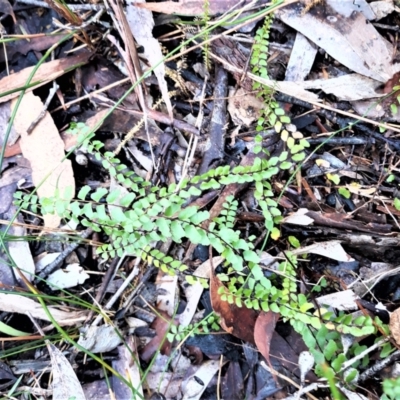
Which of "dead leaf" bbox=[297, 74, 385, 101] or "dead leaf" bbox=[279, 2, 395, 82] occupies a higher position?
"dead leaf" bbox=[279, 2, 395, 82]

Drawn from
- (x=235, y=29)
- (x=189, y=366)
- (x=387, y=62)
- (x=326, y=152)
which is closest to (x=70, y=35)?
(x=235, y=29)

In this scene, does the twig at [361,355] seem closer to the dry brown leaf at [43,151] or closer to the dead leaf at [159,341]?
the dead leaf at [159,341]

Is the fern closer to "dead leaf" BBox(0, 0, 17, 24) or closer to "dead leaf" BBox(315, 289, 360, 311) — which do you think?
"dead leaf" BBox(315, 289, 360, 311)

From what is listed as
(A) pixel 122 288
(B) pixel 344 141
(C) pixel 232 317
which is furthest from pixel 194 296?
(B) pixel 344 141

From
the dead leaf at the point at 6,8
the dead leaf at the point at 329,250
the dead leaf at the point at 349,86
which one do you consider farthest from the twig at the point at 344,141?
the dead leaf at the point at 6,8

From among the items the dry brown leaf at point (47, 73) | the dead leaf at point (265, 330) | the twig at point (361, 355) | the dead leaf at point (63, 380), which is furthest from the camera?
the dry brown leaf at point (47, 73)

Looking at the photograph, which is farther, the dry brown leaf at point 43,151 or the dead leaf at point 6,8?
the dead leaf at point 6,8

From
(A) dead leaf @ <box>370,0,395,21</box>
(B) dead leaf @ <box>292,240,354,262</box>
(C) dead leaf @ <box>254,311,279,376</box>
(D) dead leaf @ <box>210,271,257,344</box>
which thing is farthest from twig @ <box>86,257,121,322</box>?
(A) dead leaf @ <box>370,0,395,21</box>
